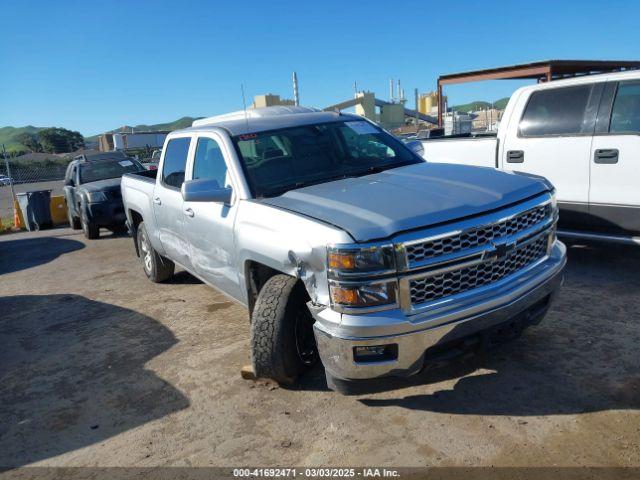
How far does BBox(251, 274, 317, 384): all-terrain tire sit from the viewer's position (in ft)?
10.5

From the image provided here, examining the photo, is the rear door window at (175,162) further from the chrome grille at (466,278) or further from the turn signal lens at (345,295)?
the chrome grille at (466,278)

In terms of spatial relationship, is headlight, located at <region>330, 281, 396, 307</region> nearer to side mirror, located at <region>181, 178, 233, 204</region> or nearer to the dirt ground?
the dirt ground

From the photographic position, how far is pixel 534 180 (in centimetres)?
347

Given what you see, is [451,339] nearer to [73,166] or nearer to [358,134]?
[358,134]

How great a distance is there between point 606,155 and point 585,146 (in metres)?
0.24

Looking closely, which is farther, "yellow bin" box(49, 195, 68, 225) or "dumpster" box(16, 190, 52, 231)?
"yellow bin" box(49, 195, 68, 225)

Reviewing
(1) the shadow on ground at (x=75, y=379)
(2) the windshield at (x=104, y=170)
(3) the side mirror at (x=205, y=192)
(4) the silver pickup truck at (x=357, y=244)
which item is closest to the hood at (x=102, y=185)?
(2) the windshield at (x=104, y=170)

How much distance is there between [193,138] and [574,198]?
396cm

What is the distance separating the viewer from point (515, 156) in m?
5.89

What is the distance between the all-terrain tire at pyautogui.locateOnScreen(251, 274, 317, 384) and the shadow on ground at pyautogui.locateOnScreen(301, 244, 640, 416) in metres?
0.37

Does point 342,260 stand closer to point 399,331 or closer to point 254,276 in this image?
point 399,331

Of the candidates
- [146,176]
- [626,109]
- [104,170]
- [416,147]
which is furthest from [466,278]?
[104,170]

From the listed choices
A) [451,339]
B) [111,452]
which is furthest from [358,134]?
[111,452]

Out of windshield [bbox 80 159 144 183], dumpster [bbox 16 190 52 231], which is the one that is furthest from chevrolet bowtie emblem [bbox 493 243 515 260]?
dumpster [bbox 16 190 52 231]
